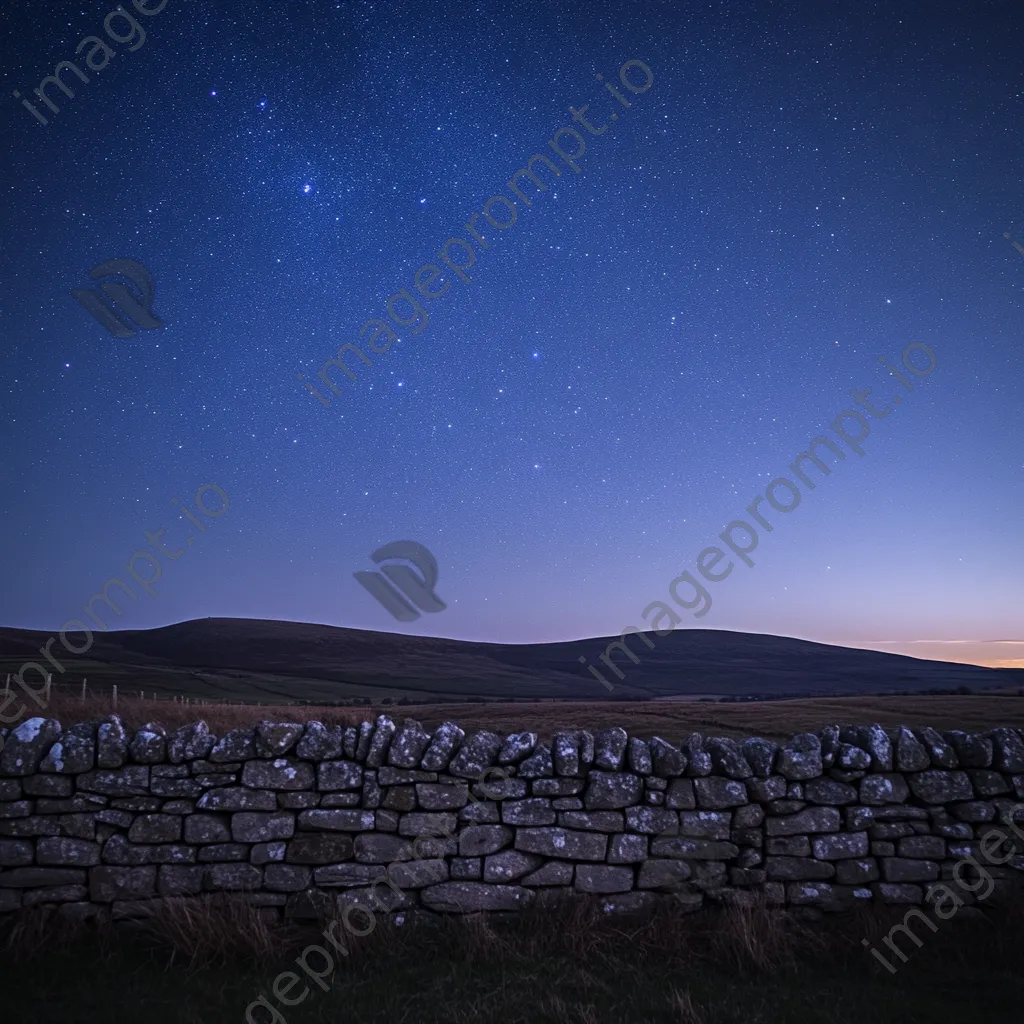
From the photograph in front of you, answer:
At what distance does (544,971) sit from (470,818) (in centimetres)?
131

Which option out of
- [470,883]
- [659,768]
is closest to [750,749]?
[659,768]

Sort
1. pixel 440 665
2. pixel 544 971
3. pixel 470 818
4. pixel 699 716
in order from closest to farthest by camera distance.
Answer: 1. pixel 544 971
2. pixel 470 818
3. pixel 699 716
4. pixel 440 665

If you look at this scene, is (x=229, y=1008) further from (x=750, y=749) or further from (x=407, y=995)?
(x=750, y=749)

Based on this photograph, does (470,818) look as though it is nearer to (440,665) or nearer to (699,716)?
(699,716)

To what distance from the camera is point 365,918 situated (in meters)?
5.54

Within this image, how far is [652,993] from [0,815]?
5.49 meters

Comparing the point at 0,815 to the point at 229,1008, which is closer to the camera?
the point at 229,1008

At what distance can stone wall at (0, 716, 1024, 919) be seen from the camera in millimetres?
5691

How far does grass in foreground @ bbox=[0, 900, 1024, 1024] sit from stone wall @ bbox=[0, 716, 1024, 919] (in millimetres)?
289

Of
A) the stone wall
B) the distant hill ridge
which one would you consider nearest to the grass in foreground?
the stone wall

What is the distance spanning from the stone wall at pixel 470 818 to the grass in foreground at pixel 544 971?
289mm

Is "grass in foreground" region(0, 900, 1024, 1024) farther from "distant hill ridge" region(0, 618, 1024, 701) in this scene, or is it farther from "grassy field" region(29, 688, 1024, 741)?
"distant hill ridge" region(0, 618, 1024, 701)

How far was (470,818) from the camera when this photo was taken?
5.85 m

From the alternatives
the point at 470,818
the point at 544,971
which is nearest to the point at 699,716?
the point at 470,818
